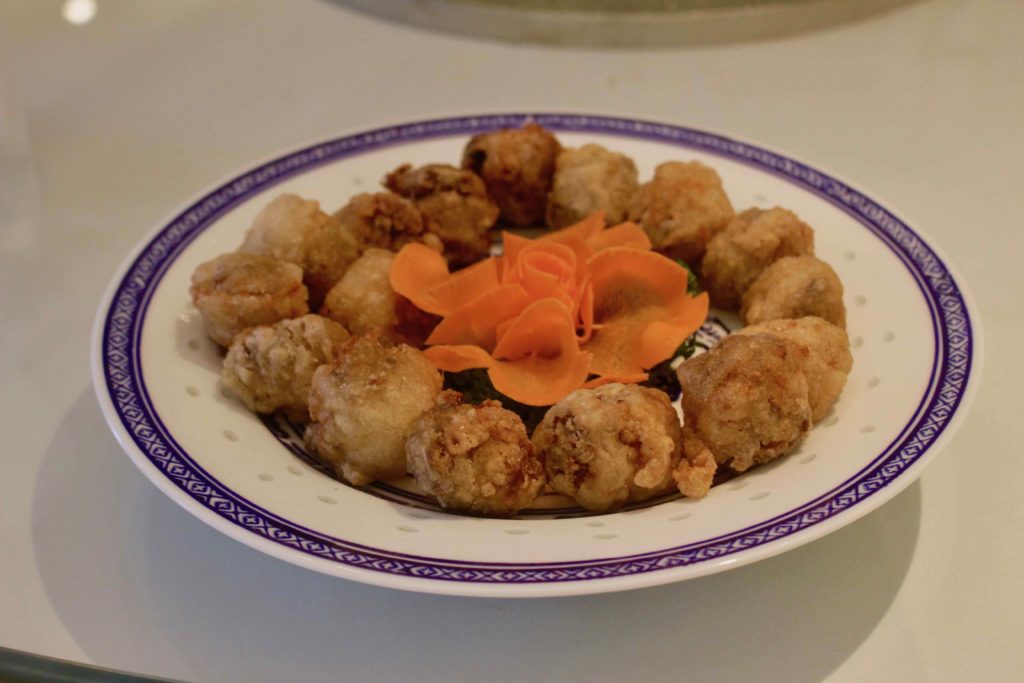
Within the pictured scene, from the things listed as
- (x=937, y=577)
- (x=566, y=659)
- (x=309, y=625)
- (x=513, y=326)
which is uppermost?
(x=513, y=326)

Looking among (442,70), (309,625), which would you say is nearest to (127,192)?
(442,70)

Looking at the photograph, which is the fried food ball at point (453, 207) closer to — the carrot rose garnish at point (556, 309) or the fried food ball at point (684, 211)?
the carrot rose garnish at point (556, 309)

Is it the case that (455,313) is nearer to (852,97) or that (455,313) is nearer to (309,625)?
(309,625)

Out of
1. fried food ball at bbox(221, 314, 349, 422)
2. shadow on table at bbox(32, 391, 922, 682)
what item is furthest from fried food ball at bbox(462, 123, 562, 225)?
shadow on table at bbox(32, 391, 922, 682)

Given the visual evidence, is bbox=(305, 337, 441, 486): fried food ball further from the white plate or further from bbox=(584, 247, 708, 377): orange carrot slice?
bbox=(584, 247, 708, 377): orange carrot slice

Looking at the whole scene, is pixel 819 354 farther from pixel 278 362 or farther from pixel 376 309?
pixel 278 362

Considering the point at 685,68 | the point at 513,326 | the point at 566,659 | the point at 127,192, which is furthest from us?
the point at 685,68

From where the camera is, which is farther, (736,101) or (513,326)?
(736,101)
